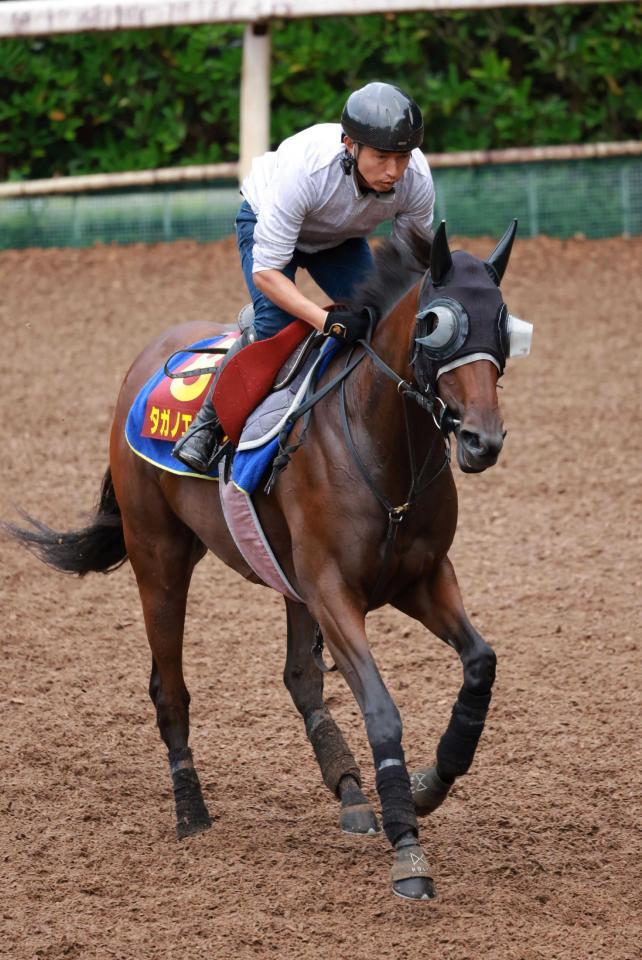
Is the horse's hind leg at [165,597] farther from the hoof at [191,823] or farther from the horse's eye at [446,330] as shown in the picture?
the horse's eye at [446,330]

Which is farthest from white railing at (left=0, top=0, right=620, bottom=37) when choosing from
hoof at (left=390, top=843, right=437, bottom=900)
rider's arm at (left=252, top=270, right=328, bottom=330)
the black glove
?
hoof at (left=390, top=843, right=437, bottom=900)

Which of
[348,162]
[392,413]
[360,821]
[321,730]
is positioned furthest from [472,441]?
[321,730]

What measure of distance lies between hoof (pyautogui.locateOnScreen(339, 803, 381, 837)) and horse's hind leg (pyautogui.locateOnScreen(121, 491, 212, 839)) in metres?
0.70

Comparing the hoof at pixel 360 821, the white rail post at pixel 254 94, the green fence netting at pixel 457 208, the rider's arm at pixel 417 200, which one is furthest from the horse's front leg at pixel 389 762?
the green fence netting at pixel 457 208

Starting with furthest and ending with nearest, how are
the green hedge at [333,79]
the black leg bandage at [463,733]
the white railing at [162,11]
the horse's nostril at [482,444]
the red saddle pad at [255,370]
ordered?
1. the green hedge at [333,79]
2. the white railing at [162,11]
3. the red saddle pad at [255,370]
4. the black leg bandage at [463,733]
5. the horse's nostril at [482,444]

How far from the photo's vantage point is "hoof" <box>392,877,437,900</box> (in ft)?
14.5

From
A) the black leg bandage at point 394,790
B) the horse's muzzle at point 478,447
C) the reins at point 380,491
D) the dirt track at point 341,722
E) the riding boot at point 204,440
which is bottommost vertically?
the dirt track at point 341,722

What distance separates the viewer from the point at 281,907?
4551 mm

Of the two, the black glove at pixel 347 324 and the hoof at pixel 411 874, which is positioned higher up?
the black glove at pixel 347 324

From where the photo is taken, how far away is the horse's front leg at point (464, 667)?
462 cm

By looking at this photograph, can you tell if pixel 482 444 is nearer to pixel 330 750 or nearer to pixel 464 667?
pixel 464 667

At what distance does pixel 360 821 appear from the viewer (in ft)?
17.1

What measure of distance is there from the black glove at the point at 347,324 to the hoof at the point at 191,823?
1924 mm

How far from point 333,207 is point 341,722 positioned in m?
2.47
